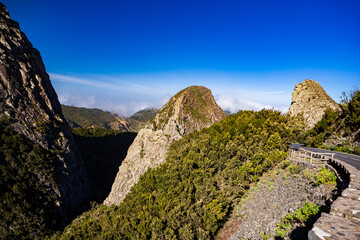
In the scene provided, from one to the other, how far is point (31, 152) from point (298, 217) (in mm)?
70530

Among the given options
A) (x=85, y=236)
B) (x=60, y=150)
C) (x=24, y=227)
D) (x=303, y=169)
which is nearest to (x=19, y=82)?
(x=60, y=150)

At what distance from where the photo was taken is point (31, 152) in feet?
174

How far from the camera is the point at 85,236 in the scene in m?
31.8

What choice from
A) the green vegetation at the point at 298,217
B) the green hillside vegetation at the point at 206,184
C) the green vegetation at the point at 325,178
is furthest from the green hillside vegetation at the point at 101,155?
the green vegetation at the point at 325,178

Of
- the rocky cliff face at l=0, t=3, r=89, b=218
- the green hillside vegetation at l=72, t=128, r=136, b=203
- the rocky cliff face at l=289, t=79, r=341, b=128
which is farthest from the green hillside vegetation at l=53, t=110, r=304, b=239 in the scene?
the green hillside vegetation at l=72, t=128, r=136, b=203

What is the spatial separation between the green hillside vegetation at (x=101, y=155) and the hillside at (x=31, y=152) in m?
7.43

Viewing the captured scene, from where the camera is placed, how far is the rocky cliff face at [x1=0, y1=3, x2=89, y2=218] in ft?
180

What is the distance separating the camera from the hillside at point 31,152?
43.2 metres

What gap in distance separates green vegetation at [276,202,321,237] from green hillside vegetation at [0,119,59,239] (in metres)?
57.8

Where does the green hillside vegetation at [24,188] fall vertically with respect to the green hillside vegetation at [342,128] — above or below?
below

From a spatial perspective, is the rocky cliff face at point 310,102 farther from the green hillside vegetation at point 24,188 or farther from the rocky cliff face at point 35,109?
the rocky cliff face at point 35,109

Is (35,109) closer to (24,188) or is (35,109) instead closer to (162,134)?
(24,188)

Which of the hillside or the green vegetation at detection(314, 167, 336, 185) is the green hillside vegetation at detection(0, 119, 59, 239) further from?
the green vegetation at detection(314, 167, 336, 185)

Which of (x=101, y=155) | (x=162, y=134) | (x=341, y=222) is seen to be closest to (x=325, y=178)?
(x=341, y=222)
